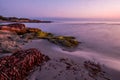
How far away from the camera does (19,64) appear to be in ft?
16.4

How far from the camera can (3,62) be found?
4.91 m

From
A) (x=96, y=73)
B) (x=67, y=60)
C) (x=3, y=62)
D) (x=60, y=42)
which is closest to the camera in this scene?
(x=3, y=62)

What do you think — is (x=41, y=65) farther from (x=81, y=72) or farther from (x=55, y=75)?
(x=81, y=72)

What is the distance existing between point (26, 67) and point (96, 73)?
2.21 meters

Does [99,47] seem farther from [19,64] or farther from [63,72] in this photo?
[19,64]

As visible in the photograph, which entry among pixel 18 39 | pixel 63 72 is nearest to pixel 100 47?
pixel 18 39

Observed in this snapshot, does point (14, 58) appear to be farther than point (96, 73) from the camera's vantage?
No

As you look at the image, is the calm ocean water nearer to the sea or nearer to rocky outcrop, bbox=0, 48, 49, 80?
the sea

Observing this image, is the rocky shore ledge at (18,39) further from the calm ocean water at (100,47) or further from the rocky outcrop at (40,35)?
the calm ocean water at (100,47)

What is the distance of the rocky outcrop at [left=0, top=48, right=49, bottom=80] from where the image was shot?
4.45 meters

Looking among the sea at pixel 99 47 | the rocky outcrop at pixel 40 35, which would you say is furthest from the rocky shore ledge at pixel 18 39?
the sea at pixel 99 47

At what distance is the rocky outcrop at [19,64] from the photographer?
14.6 ft

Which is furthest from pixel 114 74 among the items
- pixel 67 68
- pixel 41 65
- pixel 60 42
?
pixel 60 42

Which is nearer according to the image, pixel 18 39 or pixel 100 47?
pixel 18 39
